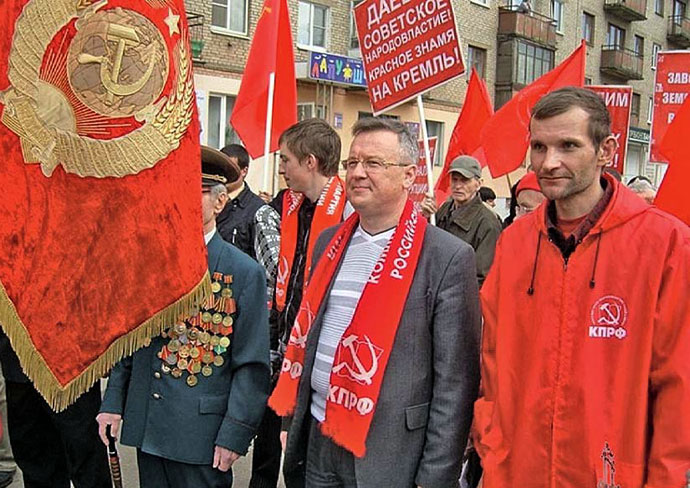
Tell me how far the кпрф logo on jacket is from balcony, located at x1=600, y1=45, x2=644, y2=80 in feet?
115

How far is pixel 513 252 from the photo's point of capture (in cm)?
239

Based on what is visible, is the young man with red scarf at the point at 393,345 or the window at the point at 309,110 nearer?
the young man with red scarf at the point at 393,345

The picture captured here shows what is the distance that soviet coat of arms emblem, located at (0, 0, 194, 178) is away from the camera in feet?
8.54

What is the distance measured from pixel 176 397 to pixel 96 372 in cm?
32

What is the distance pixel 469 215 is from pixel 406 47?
4.32 feet

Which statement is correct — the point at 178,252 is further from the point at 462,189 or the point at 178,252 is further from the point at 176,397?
the point at 462,189

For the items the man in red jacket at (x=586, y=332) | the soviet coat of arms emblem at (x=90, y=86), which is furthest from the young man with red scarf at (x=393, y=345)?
the soviet coat of arms emblem at (x=90, y=86)

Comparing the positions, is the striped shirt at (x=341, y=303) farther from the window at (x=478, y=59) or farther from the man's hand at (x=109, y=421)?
the window at (x=478, y=59)

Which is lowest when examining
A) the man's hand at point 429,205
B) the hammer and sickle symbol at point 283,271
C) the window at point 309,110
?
the hammer and sickle symbol at point 283,271

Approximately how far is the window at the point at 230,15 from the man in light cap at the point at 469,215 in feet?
46.7

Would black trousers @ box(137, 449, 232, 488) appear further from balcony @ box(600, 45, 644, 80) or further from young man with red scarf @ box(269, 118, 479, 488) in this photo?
balcony @ box(600, 45, 644, 80)

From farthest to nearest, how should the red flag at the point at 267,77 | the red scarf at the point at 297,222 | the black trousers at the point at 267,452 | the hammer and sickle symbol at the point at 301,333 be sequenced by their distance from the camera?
the red flag at the point at 267,77, the black trousers at the point at 267,452, the red scarf at the point at 297,222, the hammer and sickle symbol at the point at 301,333

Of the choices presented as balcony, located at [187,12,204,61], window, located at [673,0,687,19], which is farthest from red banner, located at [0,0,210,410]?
window, located at [673,0,687,19]

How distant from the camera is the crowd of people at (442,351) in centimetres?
212
